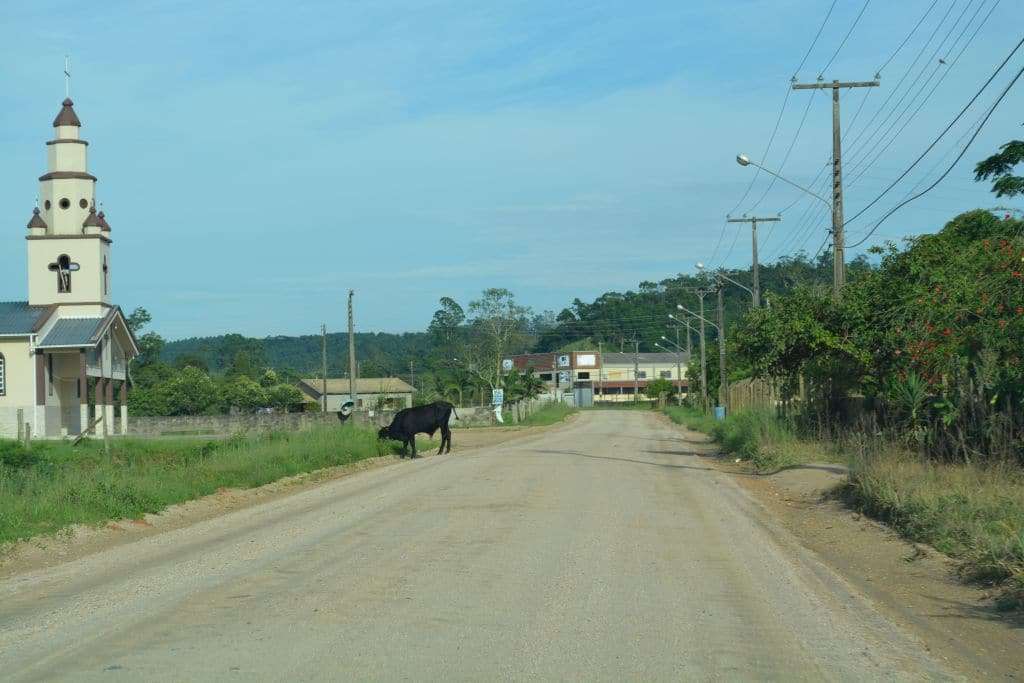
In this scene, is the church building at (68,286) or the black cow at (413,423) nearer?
the black cow at (413,423)

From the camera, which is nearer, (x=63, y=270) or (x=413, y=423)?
(x=413, y=423)

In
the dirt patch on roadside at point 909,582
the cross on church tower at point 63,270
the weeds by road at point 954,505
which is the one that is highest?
the cross on church tower at point 63,270

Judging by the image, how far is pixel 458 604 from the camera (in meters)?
9.02

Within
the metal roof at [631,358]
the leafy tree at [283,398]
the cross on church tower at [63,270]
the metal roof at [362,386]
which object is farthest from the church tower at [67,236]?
the metal roof at [631,358]

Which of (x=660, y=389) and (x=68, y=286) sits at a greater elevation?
(x=68, y=286)

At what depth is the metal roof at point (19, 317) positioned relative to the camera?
5028 cm

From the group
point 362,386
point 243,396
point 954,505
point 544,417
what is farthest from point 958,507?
point 362,386

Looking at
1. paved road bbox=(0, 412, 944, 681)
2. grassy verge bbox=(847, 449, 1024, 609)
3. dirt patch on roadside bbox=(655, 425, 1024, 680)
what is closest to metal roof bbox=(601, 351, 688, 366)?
dirt patch on roadside bbox=(655, 425, 1024, 680)

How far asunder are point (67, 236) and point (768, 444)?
39.0m

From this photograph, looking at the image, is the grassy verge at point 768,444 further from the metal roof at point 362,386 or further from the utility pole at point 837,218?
the metal roof at point 362,386

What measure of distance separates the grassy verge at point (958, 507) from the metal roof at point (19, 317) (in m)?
43.9

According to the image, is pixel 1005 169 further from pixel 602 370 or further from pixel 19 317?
pixel 602 370

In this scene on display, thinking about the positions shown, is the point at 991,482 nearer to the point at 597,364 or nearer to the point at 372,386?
the point at 372,386

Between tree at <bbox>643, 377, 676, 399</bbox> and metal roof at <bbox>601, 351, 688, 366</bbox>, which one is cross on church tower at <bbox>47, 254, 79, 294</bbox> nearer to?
tree at <bbox>643, 377, 676, 399</bbox>
